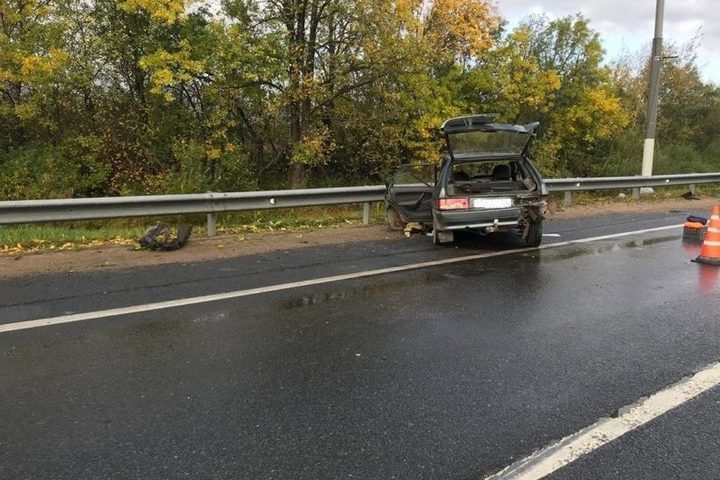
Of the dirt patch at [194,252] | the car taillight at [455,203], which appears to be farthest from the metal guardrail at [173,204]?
the car taillight at [455,203]

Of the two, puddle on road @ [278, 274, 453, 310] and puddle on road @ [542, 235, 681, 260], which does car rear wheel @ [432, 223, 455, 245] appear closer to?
puddle on road @ [542, 235, 681, 260]

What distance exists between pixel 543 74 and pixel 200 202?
17496 mm

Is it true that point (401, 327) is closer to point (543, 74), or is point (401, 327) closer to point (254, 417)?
point (254, 417)

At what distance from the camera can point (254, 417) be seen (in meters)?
3.37

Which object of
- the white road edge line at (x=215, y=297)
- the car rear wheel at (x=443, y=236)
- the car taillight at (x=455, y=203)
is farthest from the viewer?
the car rear wheel at (x=443, y=236)

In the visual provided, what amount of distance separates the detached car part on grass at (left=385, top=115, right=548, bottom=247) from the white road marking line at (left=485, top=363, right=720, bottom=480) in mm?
4582

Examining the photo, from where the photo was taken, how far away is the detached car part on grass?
838 centimetres

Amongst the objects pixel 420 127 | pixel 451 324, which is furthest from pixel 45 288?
pixel 420 127

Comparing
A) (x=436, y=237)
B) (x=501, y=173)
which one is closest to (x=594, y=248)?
(x=501, y=173)

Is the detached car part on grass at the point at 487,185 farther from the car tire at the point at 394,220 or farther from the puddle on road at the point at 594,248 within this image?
the car tire at the point at 394,220

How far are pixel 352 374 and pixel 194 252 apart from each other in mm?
4876

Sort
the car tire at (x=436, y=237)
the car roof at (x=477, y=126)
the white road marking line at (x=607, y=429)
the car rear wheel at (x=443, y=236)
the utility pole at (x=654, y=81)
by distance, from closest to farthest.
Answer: the white road marking line at (x=607, y=429)
the car roof at (x=477, y=126)
the car rear wheel at (x=443, y=236)
the car tire at (x=436, y=237)
the utility pole at (x=654, y=81)

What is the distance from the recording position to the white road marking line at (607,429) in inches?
112

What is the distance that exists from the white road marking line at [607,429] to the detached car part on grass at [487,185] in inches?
180
